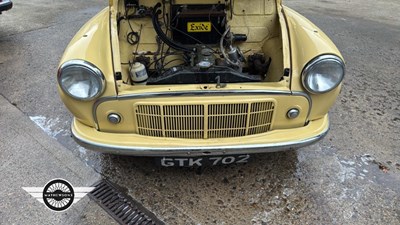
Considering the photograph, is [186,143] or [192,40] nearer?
[186,143]

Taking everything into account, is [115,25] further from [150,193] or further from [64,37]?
[64,37]

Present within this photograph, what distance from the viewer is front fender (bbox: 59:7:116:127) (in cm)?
248

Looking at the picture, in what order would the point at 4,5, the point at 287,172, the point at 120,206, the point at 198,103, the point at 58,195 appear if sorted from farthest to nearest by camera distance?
1. the point at 4,5
2. the point at 287,172
3. the point at 58,195
4. the point at 120,206
5. the point at 198,103

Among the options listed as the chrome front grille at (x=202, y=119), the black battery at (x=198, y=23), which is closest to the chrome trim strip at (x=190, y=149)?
the chrome front grille at (x=202, y=119)

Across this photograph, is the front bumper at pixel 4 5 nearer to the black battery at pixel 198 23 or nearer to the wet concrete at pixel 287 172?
the wet concrete at pixel 287 172

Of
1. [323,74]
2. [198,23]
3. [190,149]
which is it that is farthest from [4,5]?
[323,74]

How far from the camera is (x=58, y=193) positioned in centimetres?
275

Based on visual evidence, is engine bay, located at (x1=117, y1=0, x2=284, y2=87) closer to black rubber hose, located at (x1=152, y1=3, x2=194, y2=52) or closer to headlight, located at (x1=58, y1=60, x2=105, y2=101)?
black rubber hose, located at (x1=152, y1=3, x2=194, y2=52)

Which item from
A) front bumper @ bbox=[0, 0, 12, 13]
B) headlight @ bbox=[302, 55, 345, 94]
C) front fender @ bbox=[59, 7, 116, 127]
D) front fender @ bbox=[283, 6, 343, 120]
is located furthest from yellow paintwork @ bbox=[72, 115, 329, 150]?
front bumper @ bbox=[0, 0, 12, 13]

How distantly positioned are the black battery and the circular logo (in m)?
1.68

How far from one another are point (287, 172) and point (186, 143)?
3.56 feet

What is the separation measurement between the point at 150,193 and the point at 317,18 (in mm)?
6731

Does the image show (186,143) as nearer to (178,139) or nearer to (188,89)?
(178,139)

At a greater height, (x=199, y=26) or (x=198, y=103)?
(x=199, y=26)
